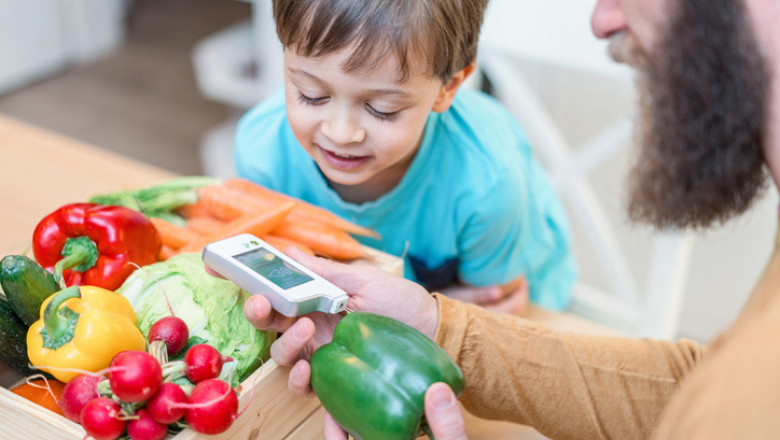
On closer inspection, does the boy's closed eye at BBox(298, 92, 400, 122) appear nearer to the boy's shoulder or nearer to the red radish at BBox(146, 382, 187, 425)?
the boy's shoulder

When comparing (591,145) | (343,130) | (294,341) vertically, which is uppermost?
(343,130)

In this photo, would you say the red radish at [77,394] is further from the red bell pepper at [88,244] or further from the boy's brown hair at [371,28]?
the boy's brown hair at [371,28]

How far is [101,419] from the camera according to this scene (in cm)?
67

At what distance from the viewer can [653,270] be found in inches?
63.3

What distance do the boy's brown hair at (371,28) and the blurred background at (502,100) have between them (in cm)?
28

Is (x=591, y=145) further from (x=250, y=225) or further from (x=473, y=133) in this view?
(x=250, y=225)

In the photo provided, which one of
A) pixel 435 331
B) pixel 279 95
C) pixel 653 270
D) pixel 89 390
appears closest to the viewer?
pixel 89 390

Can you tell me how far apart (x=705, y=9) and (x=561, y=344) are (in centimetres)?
43

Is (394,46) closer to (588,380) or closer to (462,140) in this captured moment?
(462,140)

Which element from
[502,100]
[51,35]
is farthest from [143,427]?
[51,35]

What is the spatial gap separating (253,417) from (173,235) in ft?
1.14

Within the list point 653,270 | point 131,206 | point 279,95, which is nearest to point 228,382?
point 131,206

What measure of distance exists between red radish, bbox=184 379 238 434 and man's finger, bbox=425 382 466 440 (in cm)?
19

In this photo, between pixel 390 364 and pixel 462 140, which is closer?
pixel 390 364
